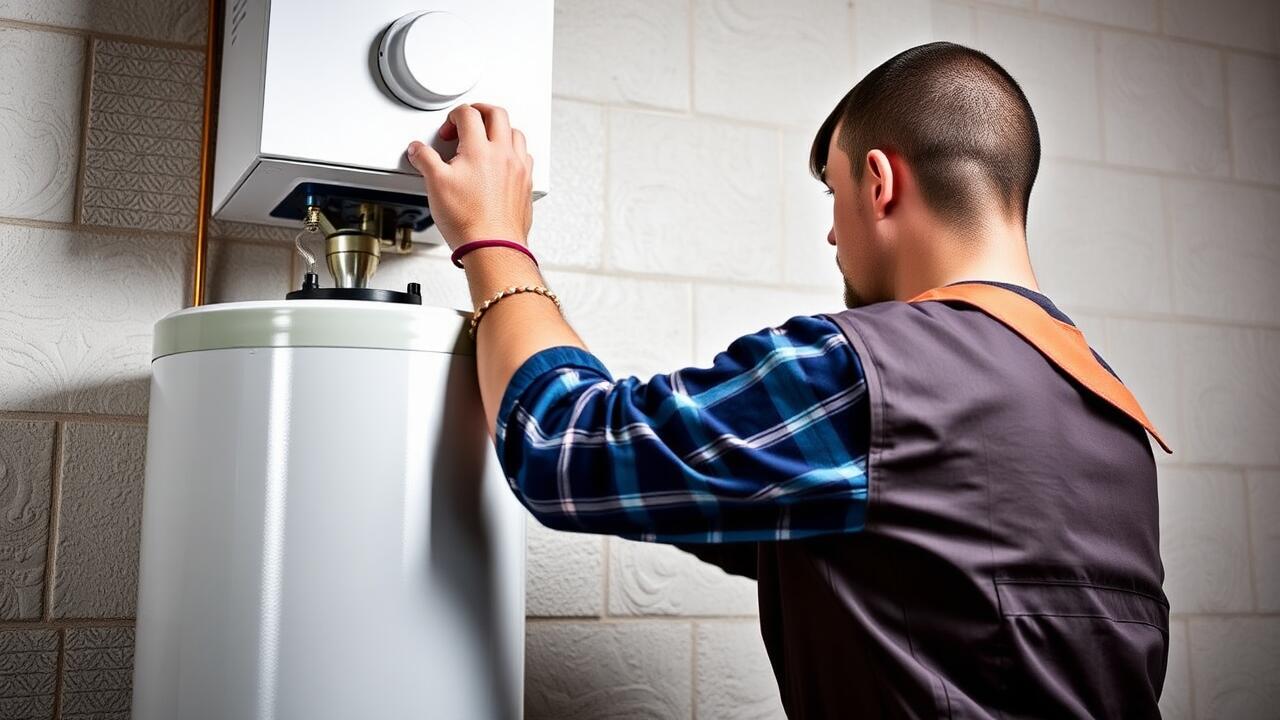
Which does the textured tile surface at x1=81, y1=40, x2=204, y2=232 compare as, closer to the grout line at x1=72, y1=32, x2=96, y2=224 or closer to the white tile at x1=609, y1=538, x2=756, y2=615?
the grout line at x1=72, y1=32, x2=96, y2=224

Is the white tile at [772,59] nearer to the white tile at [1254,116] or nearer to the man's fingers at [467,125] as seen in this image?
the man's fingers at [467,125]

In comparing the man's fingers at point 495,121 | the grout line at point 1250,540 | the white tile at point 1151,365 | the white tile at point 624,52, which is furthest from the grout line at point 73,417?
the grout line at point 1250,540

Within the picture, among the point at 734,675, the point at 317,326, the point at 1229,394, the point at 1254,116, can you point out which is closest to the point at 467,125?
the point at 317,326

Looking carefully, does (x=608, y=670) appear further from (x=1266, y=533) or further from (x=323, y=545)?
(x=1266, y=533)

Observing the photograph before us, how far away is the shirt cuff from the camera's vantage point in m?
0.87

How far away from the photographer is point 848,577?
3.00 ft

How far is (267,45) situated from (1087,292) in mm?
1325

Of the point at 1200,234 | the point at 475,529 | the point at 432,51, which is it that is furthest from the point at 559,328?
the point at 1200,234

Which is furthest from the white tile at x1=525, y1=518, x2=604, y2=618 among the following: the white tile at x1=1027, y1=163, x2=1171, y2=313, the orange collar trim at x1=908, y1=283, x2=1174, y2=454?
the white tile at x1=1027, y1=163, x2=1171, y2=313

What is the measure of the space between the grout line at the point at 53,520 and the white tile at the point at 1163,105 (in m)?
1.62

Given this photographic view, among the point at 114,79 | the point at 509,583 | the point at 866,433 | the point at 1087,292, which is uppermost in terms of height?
the point at 114,79

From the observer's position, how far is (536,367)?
2.88 feet

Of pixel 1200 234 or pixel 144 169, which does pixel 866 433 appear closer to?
pixel 144 169

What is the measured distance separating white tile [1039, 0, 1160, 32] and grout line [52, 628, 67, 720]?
1706mm
